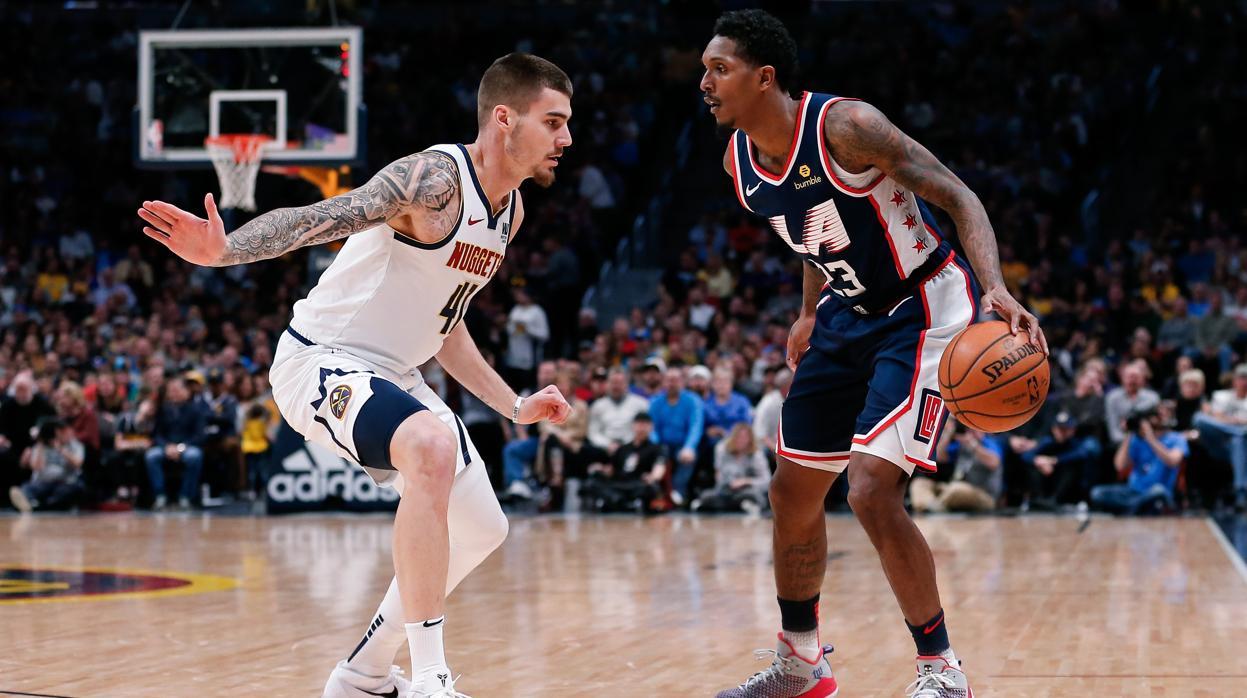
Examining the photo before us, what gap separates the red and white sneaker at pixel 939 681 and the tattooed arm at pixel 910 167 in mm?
1020

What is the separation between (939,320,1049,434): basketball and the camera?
4.34 metres

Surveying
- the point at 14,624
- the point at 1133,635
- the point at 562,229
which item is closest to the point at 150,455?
the point at 562,229

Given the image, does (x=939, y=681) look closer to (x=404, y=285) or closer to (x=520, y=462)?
(x=404, y=285)

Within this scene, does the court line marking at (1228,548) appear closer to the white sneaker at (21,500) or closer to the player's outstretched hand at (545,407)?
the player's outstretched hand at (545,407)

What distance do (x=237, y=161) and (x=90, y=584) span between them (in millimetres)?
5805

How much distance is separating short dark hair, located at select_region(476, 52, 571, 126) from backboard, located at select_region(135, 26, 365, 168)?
29.1 feet

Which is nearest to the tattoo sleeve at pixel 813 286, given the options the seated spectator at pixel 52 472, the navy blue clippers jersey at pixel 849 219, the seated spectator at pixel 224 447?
the navy blue clippers jersey at pixel 849 219

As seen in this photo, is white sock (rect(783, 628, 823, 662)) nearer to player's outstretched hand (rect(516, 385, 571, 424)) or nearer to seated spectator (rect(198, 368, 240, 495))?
player's outstretched hand (rect(516, 385, 571, 424))

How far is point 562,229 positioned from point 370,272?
1520cm

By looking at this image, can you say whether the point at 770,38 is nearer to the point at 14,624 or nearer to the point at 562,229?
the point at 14,624

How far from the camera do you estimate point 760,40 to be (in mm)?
4730

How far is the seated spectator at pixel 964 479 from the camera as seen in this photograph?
13.4 meters

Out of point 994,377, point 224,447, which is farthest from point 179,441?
point 994,377

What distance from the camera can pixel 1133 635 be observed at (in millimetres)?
6352
